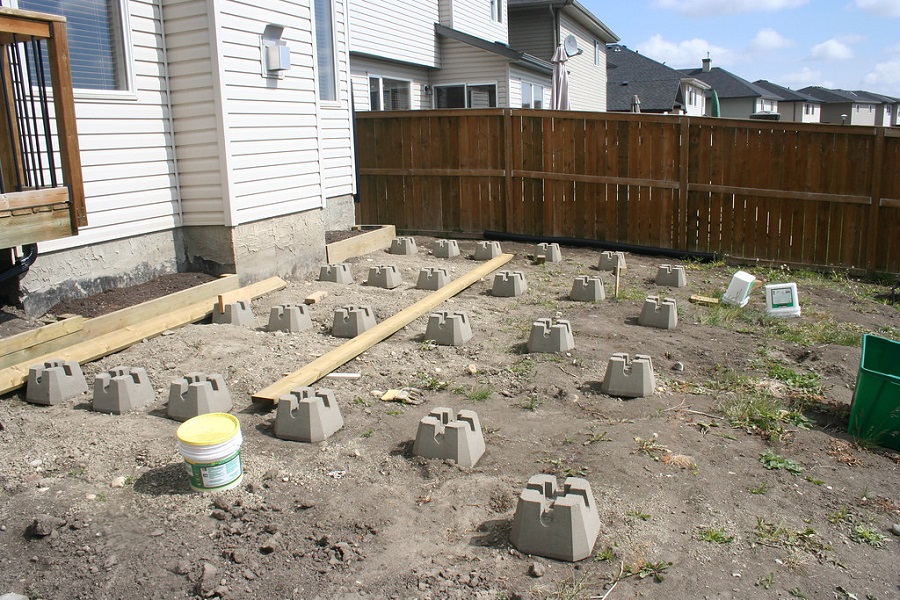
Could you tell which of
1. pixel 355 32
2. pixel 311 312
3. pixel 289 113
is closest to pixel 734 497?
pixel 311 312

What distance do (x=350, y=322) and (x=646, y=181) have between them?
632 centimetres

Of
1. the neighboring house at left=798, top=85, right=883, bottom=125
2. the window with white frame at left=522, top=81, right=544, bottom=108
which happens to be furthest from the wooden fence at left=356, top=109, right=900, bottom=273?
the neighboring house at left=798, top=85, right=883, bottom=125

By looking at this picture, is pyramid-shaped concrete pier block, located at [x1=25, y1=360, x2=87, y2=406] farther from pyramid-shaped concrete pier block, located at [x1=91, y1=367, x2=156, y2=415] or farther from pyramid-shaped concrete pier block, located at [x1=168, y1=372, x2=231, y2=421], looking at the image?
pyramid-shaped concrete pier block, located at [x1=168, y1=372, x2=231, y2=421]

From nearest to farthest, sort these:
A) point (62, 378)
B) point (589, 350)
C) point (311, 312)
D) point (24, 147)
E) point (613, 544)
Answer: point (613, 544) < point (62, 378) < point (24, 147) < point (589, 350) < point (311, 312)

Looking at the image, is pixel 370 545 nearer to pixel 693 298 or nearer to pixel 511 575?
pixel 511 575

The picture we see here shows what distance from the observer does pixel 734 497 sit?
12.9 ft

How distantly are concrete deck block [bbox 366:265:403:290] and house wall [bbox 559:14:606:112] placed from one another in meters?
21.1

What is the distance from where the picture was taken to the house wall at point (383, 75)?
17.1 meters

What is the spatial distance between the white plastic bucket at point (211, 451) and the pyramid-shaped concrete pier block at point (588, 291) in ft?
16.8

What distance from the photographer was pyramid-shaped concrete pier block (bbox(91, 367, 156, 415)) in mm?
5023

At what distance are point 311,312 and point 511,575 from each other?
4.70 meters

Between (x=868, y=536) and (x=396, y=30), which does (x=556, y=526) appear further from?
(x=396, y=30)

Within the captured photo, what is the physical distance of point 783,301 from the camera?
7.93 meters

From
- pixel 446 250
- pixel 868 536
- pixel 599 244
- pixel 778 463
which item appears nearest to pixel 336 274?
pixel 446 250
